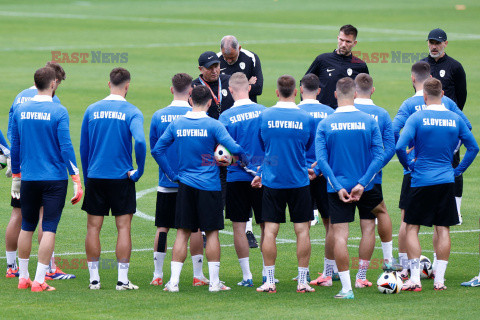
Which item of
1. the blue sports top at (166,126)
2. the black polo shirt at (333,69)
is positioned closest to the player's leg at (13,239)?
the blue sports top at (166,126)

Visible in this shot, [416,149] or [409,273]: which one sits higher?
[416,149]

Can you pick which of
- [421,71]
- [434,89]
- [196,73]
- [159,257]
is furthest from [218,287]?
[196,73]

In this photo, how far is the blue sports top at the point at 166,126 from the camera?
10.7 metres

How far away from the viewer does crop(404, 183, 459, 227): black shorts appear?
10438 mm

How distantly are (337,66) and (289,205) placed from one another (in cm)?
359

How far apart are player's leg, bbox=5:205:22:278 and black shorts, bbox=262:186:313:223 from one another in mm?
2957

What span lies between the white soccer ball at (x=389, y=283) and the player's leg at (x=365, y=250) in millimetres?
386

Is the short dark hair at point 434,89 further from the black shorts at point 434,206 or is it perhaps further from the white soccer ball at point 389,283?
the white soccer ball at point 389,283

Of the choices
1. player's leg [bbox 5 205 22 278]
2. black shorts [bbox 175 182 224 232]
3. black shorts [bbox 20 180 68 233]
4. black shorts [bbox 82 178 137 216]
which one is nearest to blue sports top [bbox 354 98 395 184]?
black shorts [bbox 175 182 224 232]

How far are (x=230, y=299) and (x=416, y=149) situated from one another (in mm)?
2627

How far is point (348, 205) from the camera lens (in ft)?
33.6

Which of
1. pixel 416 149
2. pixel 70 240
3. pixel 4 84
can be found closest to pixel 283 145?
pixel 416 149

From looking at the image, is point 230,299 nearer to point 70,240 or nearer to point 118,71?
point 118,71

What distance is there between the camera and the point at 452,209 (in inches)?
412
